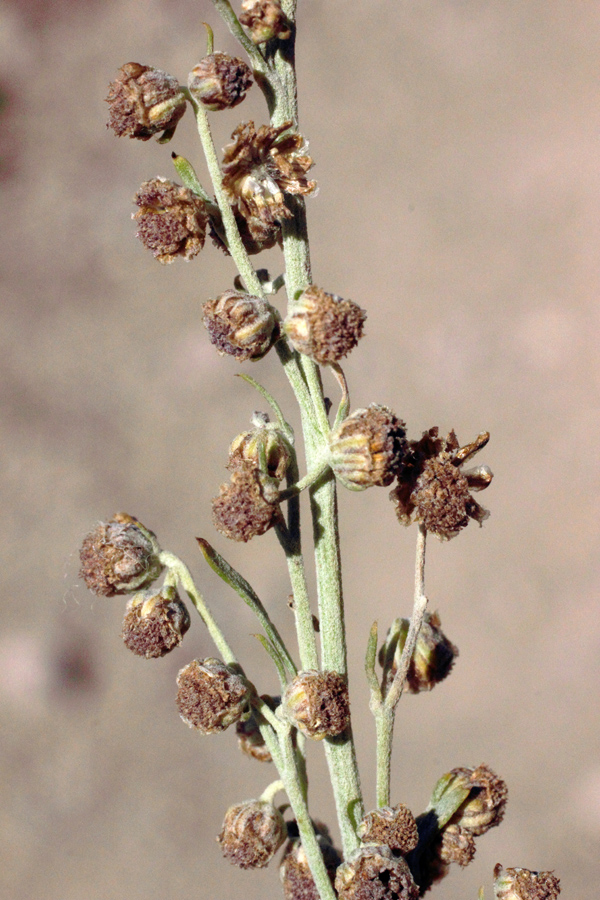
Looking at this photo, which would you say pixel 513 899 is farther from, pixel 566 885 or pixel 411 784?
pixel 566 885

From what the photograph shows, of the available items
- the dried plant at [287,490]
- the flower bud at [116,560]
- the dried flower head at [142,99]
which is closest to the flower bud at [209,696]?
the dried plant at [287,490]

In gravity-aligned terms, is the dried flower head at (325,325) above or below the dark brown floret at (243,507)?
above

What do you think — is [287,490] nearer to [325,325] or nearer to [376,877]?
[325,325]

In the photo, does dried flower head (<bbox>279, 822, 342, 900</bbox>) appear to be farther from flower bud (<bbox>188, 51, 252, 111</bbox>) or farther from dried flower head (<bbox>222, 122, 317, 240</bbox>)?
flower bud (<bbox>188, 51, 252, 111</bbox>)

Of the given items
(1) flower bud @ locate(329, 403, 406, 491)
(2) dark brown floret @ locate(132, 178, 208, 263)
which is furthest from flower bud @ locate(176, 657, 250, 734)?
(2) dark brown floret @ locate(132, 178, 208, 263)

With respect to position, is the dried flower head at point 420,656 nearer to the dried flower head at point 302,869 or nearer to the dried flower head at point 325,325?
the dried flower head at point 302,869

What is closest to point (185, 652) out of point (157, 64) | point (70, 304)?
point (70, 304)

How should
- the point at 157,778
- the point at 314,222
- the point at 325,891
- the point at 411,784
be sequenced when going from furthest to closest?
the point at 314,222, the point at 411,784, the point at 157,778, the point at 325,891
